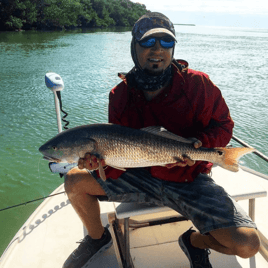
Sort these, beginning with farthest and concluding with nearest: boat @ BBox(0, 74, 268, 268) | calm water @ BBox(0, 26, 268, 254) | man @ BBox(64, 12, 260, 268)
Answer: calm water @ BBox(0, 26, 268, 254)
boat @ BBox(0, 74, 268, 268)
man @ BBox(64, 12, 260, 268)

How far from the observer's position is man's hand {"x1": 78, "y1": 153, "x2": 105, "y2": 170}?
2262 millimetres

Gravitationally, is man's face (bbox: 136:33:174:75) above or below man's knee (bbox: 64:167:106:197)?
above

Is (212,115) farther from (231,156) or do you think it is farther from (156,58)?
(156,58)

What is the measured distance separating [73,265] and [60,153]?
1175 millimetres

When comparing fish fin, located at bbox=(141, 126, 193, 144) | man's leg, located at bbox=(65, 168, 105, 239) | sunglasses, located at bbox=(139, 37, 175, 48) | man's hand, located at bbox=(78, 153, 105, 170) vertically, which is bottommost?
man's leg, located at bbox=(65, 168, 105, 239)

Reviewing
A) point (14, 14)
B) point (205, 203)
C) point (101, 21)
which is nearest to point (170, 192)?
point (205, 203)

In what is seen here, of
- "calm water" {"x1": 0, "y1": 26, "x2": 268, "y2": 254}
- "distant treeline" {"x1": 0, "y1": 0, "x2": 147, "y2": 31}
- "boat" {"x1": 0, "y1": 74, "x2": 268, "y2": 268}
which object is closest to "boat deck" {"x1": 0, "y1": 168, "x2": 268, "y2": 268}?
"boat" {"x1": 0, "y1": 74, "x2": 268, "y2": 268}

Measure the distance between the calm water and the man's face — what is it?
360 centimetres

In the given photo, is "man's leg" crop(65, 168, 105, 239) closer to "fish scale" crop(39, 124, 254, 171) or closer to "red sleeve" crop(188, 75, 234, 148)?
"fish scale" crop(39, 124, 254, 171)

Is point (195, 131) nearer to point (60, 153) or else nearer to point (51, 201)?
point (60, 153)

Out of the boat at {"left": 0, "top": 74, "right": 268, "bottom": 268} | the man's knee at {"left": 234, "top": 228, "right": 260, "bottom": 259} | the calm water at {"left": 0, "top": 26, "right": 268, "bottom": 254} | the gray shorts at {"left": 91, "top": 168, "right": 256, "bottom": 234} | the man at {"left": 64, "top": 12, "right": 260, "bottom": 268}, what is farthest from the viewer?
the calm water at {"left": 0, "top": 26, "right": 268, "bottom": 254}

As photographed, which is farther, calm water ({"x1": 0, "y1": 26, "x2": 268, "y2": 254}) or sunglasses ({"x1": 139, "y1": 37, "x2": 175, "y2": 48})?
calm water ({"x1": 0, "y1": 26, "x2": 268, "y2": 254})

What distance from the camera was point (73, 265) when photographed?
8.70ft

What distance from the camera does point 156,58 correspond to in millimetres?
2549
